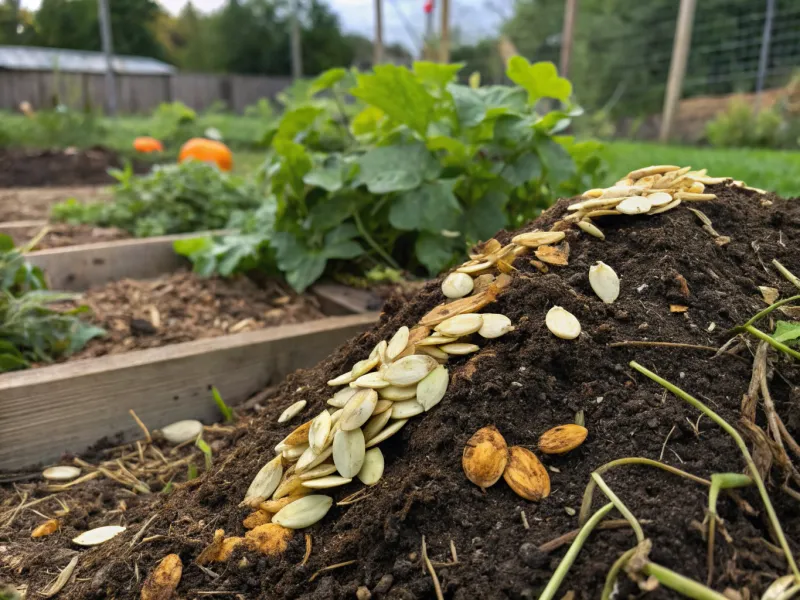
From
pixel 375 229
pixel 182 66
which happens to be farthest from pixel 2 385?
pixel 182 66

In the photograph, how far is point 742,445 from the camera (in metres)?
0.83

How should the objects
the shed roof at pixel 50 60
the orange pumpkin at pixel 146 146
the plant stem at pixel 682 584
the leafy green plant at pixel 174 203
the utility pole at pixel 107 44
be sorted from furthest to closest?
the shed roof at pixel 50 60 → the utility pole at pixel 107 44 → the orange pumpkin at pixel 146 146 → the leafy green plant at pixel 174 203 → the plant stem at pixel 682 584

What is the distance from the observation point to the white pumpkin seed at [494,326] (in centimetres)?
105

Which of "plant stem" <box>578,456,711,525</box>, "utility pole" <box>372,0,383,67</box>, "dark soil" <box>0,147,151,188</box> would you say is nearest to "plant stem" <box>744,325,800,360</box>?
"plant stem" <box>578,456,711,525</box>

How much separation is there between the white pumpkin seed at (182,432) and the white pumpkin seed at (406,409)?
74 cm

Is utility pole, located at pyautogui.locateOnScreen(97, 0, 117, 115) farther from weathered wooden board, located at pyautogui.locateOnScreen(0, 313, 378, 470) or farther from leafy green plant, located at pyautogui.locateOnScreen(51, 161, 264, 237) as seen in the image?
weathered wooden board, located at pyautogui.locateOnScreen(0, 313, 378, 470)

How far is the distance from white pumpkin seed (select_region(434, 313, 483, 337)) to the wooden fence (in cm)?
1062

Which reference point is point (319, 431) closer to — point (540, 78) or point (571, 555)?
point (571, 555)

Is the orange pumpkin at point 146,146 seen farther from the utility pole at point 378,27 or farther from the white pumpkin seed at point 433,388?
the white pumpkin seed at point 433,388

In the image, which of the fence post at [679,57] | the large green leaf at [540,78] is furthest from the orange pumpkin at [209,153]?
the fence post at [679,57]

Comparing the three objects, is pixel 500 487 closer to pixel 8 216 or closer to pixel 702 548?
pixel 702 548

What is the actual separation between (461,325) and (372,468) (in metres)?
0.27

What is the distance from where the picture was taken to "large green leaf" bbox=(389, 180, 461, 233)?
81.0 inches

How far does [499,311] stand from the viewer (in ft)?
3.62
